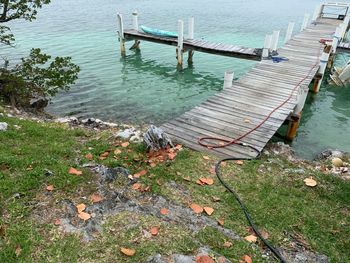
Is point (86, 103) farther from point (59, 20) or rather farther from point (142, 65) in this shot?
point (59, 20)

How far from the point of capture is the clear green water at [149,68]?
1334 centimetres

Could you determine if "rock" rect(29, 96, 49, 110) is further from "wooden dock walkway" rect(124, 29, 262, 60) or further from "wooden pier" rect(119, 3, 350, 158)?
"wooden dock walkway" rect(124, 29, 262, 60)

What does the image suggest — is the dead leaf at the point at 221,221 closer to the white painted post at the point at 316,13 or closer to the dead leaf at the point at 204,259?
the dead leaf at the point at 204,259

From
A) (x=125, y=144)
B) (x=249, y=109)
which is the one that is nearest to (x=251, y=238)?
A: (x=125, y=144)

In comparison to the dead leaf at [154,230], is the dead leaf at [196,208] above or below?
below

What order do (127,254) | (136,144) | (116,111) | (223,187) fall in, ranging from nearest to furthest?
1. (127,254)
2. (223,187)
3. (136,144)
4. (116,111)

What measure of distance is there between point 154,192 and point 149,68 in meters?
14.8

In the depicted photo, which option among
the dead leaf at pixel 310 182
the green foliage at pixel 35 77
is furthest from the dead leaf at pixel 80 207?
the green foliage at pixel 35 77

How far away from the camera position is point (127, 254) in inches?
171

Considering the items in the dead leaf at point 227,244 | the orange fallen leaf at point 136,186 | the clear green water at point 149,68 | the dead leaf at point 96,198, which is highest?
the dead leaf at point 96,198

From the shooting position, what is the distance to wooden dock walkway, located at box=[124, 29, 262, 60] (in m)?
16.8

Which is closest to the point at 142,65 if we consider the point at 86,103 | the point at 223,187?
the point at 86,103

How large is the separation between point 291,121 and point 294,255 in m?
7.03

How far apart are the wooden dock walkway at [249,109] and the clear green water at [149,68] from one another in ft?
6.23
